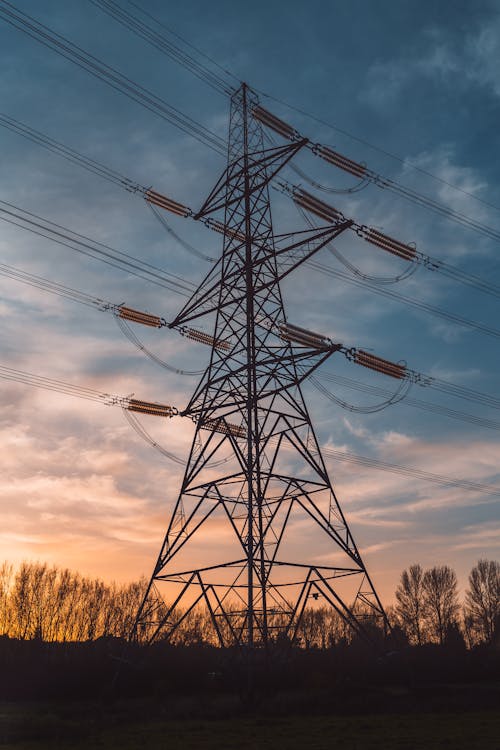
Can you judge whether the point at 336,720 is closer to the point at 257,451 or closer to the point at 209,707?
the point at 209,707

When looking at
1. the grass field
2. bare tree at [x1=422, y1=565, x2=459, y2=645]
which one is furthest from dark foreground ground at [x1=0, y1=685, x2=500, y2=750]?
bare tree at [x1=422, y1=565, x2=459, y2=645]

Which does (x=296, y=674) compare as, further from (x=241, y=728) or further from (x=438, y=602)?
(x=438, y=602)

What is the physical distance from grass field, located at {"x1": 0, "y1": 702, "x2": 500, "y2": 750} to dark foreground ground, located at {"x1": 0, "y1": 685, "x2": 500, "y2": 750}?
0.02 meters

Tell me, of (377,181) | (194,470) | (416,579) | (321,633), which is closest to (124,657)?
(194,470)

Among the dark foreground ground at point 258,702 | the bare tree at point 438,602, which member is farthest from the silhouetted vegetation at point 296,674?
the bare tree at point 438,602

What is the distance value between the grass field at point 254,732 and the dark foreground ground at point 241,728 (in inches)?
1.0

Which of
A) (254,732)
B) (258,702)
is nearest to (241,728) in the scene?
(254,732)

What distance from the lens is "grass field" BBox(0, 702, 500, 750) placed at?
14938 millimetres

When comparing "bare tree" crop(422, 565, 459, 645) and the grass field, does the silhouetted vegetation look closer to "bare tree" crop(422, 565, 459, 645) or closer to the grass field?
the grass field

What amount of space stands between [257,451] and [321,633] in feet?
256

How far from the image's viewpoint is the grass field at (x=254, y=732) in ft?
49.0

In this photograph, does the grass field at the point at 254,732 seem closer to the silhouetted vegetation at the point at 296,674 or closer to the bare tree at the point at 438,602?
the silhouetted vegetation at the point at 296,674

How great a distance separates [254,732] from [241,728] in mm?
678

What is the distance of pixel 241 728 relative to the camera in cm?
1705
